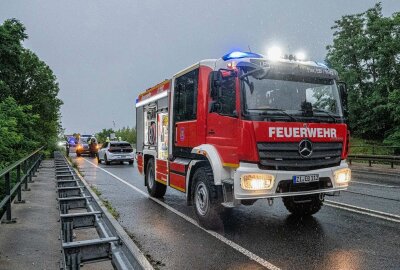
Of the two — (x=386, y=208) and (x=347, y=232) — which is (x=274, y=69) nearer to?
(x=347, y=232)

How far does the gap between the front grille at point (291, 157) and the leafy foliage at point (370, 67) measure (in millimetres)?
29557

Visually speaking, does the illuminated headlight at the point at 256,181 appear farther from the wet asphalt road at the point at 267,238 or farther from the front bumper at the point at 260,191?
the wet asphalt road at the point at 267,238

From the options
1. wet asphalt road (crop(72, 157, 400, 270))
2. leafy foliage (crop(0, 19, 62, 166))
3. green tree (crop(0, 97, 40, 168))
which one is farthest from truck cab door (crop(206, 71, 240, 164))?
leafy foliage (crop(0, 19, 62, 166))

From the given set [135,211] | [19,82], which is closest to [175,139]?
[135,211]

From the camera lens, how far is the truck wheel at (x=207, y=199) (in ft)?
21.2

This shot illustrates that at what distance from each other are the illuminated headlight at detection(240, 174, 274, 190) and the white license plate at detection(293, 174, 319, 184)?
438 millimetres

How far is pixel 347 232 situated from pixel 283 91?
2596mm

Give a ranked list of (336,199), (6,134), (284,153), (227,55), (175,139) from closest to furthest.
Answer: (284,153)
(227,55)
(175,139)
(336,199)
(6,134)

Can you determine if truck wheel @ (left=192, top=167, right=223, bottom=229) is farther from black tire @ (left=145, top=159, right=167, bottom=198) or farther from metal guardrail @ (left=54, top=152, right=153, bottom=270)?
black tire @ (left=145, top=159, right=167, bottom=198)

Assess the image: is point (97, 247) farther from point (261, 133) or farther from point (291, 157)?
point (291, 157)

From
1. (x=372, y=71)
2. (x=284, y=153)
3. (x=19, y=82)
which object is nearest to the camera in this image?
(x=284, y=153)

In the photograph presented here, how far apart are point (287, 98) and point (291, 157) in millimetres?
1004

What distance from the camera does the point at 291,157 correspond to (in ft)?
20.0

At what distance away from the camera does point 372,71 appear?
42688 millimetres
